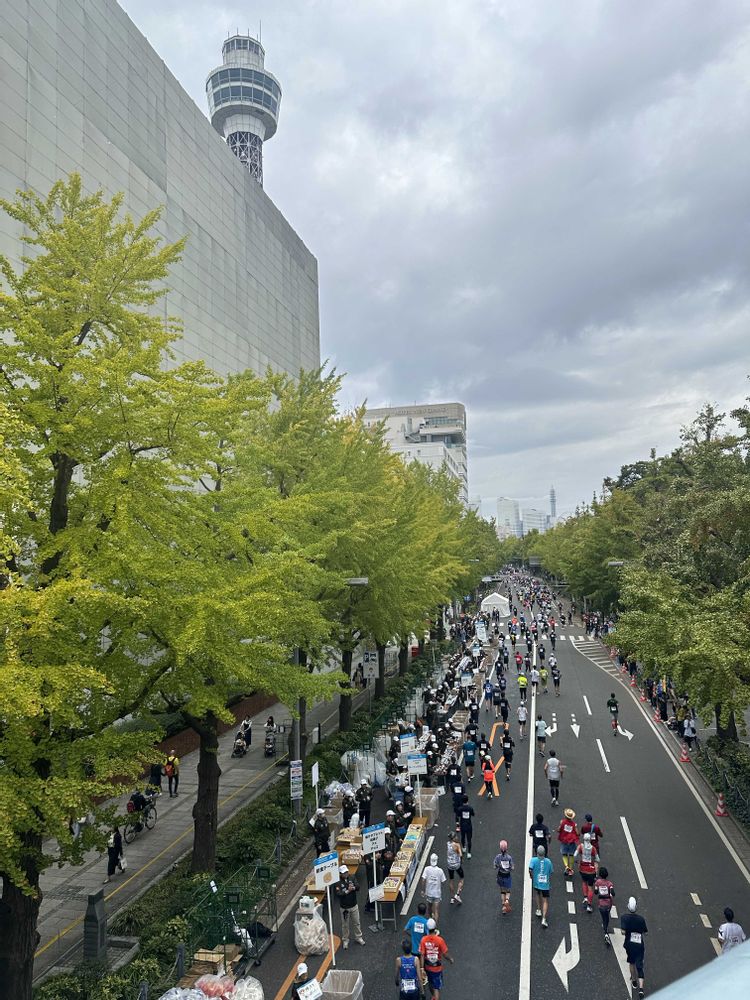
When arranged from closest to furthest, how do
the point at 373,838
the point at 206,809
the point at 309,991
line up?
the point at 309,991, the point at 373,838, the point at 206,809

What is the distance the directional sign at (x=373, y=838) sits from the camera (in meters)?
13.5

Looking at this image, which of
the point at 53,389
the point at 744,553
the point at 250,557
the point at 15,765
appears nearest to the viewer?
the point at 15,765

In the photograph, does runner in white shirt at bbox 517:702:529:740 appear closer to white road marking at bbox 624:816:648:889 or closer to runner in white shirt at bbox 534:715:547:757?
runner in white shirt at bbox 534:715:547:757

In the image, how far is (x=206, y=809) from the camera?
14906 mm

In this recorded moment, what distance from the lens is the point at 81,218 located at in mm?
12031

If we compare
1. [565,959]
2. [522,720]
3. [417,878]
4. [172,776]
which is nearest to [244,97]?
[522,720]

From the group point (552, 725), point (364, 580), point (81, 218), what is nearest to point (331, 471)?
point (364, 580)

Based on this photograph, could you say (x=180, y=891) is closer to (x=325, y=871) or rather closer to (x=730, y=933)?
(x=325, y=871)

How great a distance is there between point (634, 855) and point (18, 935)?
1301 centimetres

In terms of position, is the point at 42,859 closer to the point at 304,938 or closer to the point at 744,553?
the point at 304,938

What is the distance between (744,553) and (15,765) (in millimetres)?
18666

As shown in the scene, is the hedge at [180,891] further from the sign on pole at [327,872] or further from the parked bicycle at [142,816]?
the sign on pole at [327,872]

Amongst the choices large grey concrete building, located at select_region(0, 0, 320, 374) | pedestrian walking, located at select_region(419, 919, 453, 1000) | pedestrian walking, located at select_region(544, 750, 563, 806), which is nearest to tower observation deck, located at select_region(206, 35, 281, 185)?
large grey concrete building, located at select_region(0, 0, 320, 374)

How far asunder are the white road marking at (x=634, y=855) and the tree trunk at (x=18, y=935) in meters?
11.8
